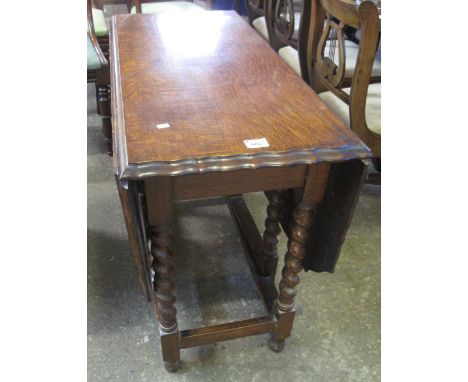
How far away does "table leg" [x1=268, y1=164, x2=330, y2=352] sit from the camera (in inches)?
34.8

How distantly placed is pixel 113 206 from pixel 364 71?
1162 mm

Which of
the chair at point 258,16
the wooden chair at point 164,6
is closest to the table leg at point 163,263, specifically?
the chair at point 258,16

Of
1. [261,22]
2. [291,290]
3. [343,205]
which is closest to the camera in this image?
[343,205]

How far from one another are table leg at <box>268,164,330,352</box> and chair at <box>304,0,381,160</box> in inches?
20.8

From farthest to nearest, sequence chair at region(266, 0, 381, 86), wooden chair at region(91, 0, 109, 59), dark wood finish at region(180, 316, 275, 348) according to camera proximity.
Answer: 1. wooden chair at region(91, 0, 109, 59)
2. chair at region(266, 0, 381, 86)
3. dark wood finish at region(180, 316, 275, 348)

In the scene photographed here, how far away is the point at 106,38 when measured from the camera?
2094mm

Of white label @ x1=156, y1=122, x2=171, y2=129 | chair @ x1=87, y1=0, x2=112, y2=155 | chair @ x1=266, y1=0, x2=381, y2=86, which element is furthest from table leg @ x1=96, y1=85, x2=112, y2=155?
white label @ x1=156, y1=122, x2=171, y2=129

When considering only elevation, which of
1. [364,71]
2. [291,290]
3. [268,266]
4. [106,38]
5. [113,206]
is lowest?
[113,206]

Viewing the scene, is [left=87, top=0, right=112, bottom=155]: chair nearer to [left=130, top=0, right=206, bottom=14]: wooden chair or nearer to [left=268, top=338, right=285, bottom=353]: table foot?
[left=130, top=0, right=206, bottom=14]: wooden chair

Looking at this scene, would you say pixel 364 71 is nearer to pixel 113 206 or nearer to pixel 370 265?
pixel 370 265

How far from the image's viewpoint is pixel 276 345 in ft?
4.02

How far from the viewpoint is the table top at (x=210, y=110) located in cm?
78

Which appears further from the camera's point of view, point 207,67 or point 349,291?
point 349,291

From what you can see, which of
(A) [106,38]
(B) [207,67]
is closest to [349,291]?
(B) [207,67]
